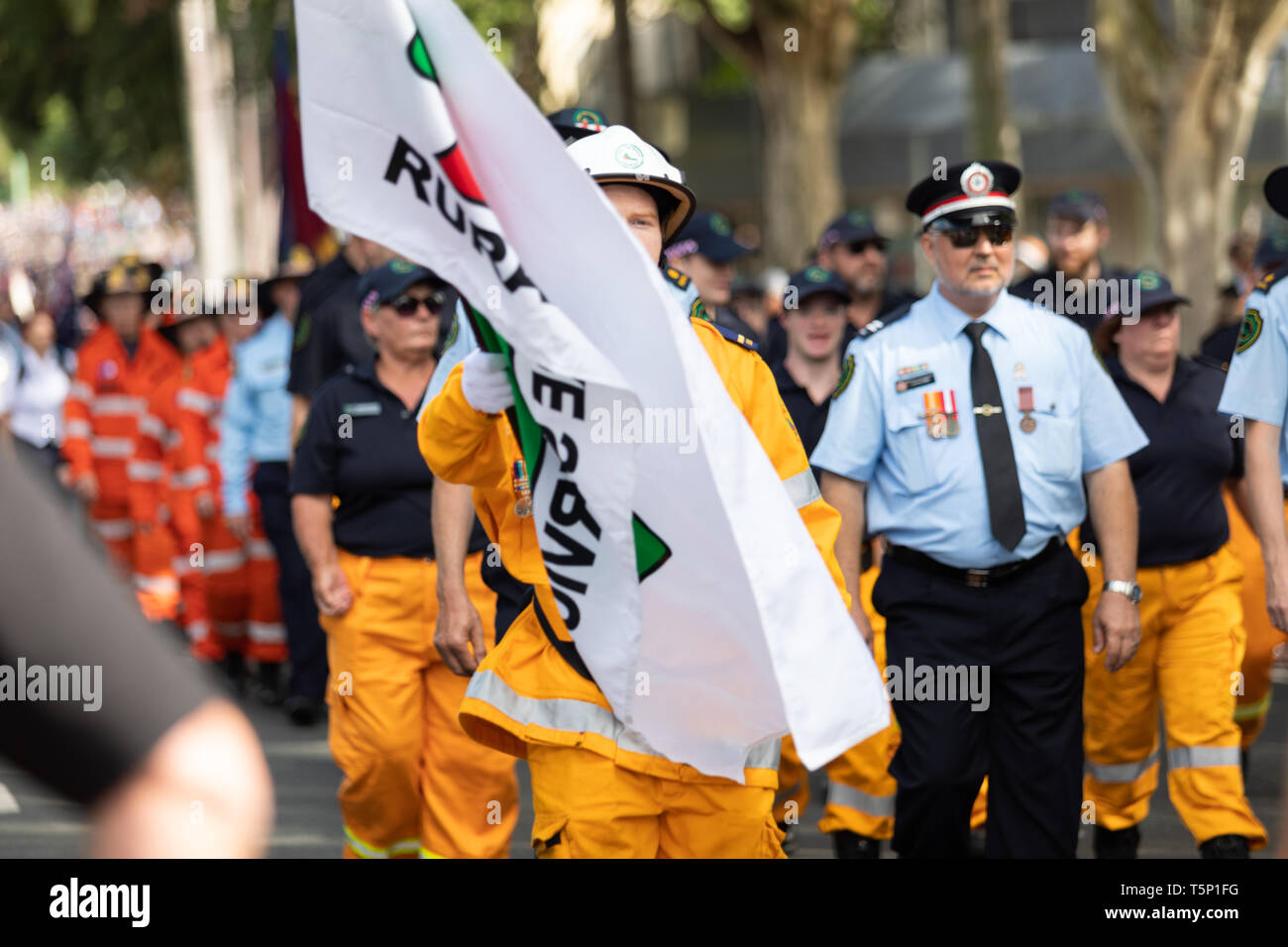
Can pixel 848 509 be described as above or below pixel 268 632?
above

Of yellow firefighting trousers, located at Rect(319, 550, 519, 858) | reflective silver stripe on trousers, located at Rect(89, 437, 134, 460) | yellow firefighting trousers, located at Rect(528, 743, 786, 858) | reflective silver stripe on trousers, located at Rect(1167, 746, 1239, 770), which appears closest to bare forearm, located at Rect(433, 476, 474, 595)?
yellow firefighting trousers, located at Rect(319, 550, 519, 858)

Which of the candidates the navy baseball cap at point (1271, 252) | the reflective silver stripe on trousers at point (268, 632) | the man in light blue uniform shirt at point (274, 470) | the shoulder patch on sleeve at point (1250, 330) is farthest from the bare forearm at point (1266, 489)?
the reflective silver stripe on trousers at point (268, 632)

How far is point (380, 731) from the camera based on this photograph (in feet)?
19.5

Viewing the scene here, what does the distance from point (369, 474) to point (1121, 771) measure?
292 cm

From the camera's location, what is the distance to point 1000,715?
5.49 m

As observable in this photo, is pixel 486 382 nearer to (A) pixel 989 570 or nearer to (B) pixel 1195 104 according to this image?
(A) pixel 989 570

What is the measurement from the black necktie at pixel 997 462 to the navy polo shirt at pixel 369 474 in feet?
6.20

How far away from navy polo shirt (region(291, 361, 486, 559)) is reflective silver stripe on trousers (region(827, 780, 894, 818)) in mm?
1769

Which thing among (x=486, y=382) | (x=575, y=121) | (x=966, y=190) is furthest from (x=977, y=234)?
(x=486, y=382)

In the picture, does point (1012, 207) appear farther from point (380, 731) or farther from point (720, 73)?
point (720, 73)

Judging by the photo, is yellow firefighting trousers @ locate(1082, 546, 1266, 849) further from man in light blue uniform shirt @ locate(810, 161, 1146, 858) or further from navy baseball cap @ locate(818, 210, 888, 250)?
navy baseball cap @ locate(818, 210, 888, 250)

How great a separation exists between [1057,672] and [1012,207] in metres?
1.40

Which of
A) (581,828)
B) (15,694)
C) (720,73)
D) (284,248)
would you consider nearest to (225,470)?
(284,248)

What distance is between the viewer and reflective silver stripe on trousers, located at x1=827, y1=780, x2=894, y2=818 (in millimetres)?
6766
